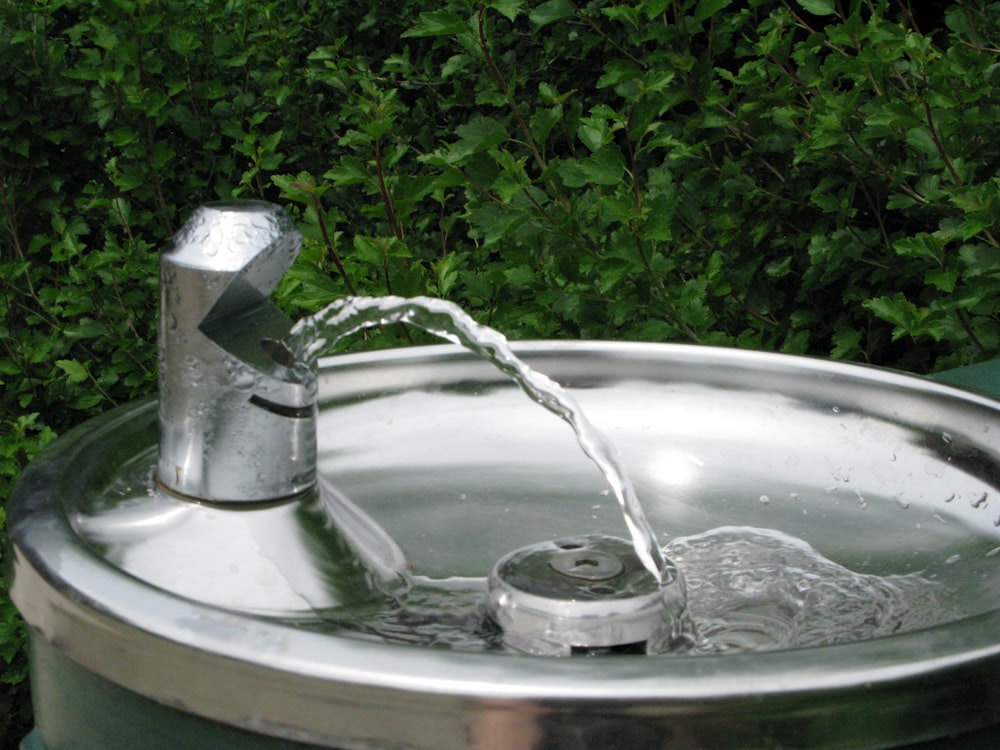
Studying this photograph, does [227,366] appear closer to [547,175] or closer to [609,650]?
[609,650]

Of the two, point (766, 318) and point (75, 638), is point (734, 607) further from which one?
point (766, 318)

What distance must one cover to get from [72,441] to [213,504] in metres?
0.13

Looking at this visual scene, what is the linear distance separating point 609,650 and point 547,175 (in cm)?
129

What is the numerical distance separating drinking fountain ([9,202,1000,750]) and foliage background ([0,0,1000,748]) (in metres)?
0.69

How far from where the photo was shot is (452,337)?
3.11 feet

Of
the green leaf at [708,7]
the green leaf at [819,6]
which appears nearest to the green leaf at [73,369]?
the green leaf at [708,7]

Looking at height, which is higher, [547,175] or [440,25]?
[440,25]

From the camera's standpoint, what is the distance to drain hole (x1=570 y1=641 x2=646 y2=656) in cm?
79

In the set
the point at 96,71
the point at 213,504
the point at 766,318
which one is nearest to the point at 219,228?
the point at 213,504

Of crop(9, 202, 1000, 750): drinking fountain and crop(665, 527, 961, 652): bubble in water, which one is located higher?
crop(9, 202, 1000, 750): drinking fountain

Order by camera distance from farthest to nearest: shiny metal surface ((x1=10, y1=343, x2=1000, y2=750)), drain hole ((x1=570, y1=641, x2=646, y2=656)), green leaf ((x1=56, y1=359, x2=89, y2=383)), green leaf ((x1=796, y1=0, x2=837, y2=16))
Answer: green leaf ((x1=56, y1=359, x2=89, y2=383)) → green leaf ((x1=796, y1=0, x2=837, y2=16)) → drain hole ((x1=570, y1=641, x2=646, y2=656)) → shiny metal surface ((x1=10, y1=343, x2=1000, y2=750))

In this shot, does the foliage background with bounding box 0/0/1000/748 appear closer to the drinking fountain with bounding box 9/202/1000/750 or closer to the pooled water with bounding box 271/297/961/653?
the drinking fountain with bounding box 9/202/1000/750

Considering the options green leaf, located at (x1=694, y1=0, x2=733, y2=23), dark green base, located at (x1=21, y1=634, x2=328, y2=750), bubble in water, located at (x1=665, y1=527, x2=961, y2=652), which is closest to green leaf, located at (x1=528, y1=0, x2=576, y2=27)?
green leaf, located at (x1=694, y1=0, x2=733, y2=23)

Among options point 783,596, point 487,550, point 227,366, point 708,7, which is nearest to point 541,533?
point 487,550
